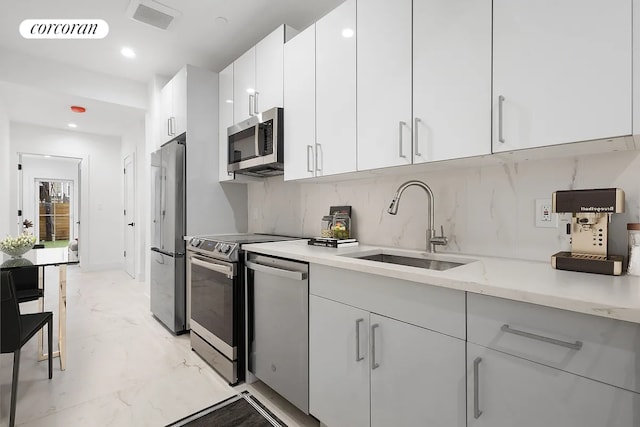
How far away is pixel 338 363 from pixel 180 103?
270cm

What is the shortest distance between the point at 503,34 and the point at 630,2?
344 millimetres

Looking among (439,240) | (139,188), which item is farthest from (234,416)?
(139,188)

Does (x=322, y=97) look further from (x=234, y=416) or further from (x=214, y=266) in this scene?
(x=234, y=416)

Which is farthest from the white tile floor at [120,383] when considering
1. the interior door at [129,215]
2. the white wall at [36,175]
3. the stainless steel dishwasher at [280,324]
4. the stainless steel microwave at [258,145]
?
the white wall at [36,175]

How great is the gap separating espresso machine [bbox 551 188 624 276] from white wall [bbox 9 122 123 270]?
Answer: 22.8ft

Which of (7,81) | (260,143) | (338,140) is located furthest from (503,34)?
(7,81)

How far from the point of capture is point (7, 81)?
3.15 metres

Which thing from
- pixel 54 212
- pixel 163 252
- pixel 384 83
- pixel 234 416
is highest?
pixel 384 83

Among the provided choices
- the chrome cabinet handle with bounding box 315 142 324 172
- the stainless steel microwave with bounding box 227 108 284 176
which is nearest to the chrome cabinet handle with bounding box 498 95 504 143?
the chrome cabinet handle with bounding box 315 142 324 172

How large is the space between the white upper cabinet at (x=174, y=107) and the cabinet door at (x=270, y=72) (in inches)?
33.8

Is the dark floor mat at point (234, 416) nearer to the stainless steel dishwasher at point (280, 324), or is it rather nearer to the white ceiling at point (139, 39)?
the stainless steel dishwasher at point (280, 324)

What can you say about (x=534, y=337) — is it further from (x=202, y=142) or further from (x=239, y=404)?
(x=202, y=142)

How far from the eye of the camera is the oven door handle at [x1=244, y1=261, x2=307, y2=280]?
Answer: 164cm

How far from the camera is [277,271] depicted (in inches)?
69.5
